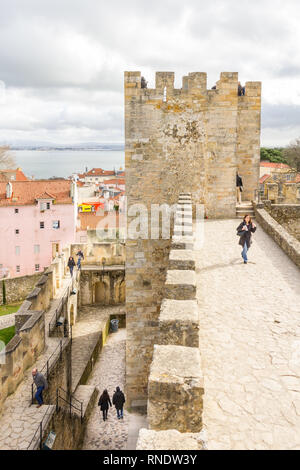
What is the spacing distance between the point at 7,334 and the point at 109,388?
6453 mm

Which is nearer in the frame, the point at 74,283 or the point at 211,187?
the point at 211,187

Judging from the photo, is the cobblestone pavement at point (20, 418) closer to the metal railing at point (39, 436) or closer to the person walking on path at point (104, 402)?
the metal railing at point (39, 436)

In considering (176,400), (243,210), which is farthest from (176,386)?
(243,210)

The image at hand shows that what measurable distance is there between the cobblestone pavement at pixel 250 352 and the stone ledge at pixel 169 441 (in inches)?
18.4

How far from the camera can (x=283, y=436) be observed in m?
3.37

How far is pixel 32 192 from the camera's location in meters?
36.1

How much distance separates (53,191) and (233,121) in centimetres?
2637

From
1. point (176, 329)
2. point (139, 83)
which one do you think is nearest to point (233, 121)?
point (139, 83)

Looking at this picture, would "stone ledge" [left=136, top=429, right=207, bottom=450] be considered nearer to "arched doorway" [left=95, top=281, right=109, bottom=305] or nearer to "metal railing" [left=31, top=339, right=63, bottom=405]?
"metal railing" [left=31, top=339, right=63, bottom=405]

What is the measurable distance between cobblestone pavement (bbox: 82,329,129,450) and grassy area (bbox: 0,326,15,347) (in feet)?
14.8

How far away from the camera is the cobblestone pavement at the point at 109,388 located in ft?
45.6

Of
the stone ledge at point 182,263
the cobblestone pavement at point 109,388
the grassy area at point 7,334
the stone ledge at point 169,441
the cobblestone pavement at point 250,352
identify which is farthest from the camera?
the grassy area at point 7,334

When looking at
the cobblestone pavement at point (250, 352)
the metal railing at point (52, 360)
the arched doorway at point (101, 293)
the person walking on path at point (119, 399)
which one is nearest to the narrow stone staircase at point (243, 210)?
the cobblestone pavement at point (250, 352)

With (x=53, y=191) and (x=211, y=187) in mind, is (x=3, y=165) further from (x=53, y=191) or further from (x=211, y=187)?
(x=211, y=187)
